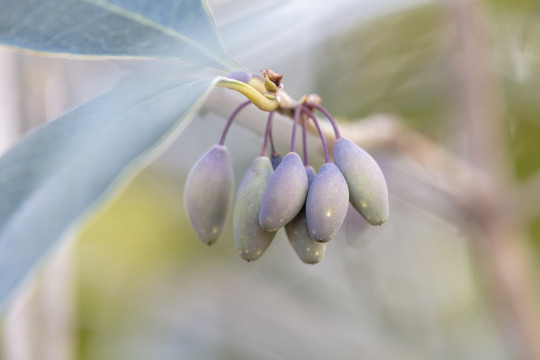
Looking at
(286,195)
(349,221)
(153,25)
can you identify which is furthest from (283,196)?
(349,221)

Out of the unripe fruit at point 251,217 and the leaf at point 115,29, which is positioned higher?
the leaf at point 115,29

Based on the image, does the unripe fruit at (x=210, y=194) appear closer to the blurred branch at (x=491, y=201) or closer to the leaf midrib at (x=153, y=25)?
the leaf midrib at (x=153, y=25)

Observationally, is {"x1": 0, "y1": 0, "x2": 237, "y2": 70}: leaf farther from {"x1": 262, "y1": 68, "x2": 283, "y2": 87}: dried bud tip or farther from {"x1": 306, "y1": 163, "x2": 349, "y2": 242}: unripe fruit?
{"x1": 306, "y1": 163, "x2": 349, "y2": 242}: unripe fruit

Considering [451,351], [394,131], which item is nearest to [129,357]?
[451,351]

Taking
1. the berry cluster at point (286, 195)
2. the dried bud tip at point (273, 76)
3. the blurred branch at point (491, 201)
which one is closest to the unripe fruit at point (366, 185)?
the berry cluster at point (286, 195)

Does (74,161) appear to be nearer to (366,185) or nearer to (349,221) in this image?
(366,185)

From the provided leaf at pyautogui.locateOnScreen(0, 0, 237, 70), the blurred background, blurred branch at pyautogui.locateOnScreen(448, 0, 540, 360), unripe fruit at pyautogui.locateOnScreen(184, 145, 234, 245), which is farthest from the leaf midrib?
blurred branch at pyautogui.locateOnScreen(448, 0, 540, 360)

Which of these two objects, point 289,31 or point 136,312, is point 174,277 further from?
point 289,31
